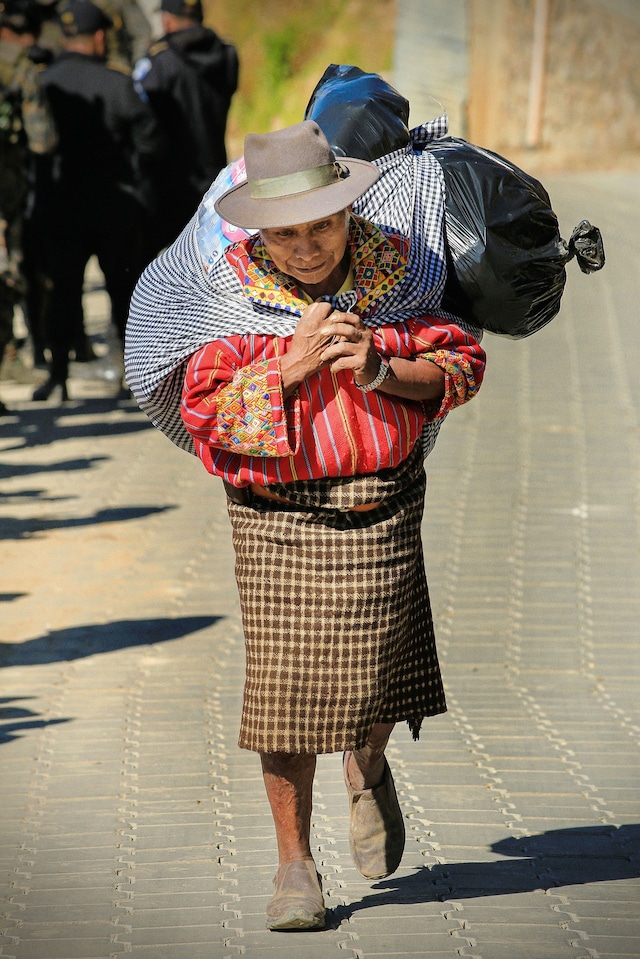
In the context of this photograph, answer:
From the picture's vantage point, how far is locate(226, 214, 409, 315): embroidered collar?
11.5ft

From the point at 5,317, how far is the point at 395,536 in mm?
6059

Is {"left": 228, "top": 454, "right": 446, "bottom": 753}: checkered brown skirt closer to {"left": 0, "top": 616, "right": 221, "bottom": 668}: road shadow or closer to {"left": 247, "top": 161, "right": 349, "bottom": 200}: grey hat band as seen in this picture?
{"left": 247, "top": 161, "right": 349, "bottom": 200}: grey hat band

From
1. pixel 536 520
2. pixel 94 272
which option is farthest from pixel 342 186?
pixel 94 272

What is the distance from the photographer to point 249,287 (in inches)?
139

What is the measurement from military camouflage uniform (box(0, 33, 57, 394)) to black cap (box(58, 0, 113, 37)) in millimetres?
339

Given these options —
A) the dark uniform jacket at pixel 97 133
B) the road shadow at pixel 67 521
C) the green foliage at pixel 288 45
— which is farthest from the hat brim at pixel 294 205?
the green foliage at pixel 288 45

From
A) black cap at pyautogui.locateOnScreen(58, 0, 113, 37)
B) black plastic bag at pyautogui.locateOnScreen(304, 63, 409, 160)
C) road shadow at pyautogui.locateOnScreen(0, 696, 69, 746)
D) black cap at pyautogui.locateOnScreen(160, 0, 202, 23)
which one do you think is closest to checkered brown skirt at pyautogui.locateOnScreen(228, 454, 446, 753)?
black plastic bag at pyautogui.locateOnScreen(304, 63, 409, 160)

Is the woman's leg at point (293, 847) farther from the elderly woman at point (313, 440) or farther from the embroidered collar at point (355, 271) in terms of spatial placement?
the embroidered collar at point (355, 271)

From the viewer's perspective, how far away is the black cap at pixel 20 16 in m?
9.62

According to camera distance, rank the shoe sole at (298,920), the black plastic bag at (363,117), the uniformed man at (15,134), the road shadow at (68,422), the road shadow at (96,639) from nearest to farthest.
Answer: the shoe sole at (298,920) → the black plastic bag at (363,117) → the road shadow at (96,639) → the uniformed man at (15,134) → the road shadow at (68,422)

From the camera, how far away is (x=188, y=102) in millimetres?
10219

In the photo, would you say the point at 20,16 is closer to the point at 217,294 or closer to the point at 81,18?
the point at 81,18

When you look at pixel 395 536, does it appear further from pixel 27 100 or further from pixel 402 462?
pixel 27 100

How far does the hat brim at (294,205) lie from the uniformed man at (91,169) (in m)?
6.29
